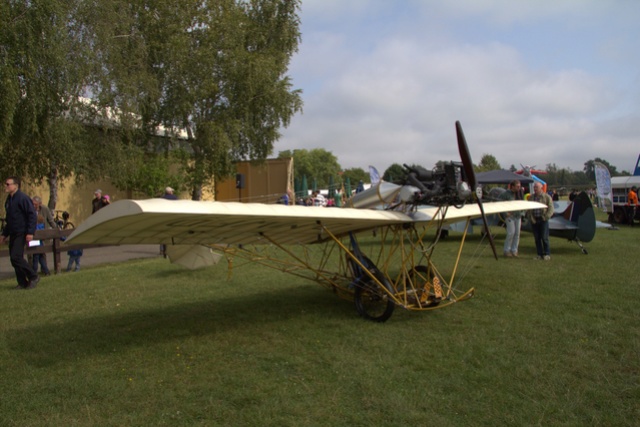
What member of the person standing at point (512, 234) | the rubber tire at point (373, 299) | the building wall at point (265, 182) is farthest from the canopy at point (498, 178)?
the building wall at point (265, 182)

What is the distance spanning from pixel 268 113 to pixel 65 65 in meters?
12.6

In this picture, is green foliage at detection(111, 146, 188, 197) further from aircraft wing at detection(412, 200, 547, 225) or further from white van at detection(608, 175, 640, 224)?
white van at detection(608, 175, 640, 224)

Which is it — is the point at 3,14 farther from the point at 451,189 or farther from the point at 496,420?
the point at 496,420

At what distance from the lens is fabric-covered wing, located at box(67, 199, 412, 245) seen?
3650mm

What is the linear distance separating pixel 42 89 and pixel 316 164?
10004 cm

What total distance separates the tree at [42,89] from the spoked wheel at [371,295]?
12.9m

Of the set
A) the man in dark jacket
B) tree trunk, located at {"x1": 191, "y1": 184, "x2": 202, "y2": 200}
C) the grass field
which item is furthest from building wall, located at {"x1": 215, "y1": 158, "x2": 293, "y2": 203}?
the grass field

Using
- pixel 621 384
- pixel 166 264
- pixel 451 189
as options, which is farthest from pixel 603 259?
pixel 166 264

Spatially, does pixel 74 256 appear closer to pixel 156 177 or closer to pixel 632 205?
pixel 156 177

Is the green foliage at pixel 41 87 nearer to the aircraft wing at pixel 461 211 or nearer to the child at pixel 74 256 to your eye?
the child at pixel 74 256

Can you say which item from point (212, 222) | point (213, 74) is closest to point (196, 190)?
point (213, 74)

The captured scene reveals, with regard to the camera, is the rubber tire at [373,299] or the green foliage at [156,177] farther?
the green foliage at [156,177]

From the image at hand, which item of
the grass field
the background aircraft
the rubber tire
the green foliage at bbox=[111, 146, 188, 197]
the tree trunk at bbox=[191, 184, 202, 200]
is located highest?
the green foliage at bbox=[111, 146, 188, 197]

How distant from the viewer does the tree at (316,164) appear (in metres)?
110
